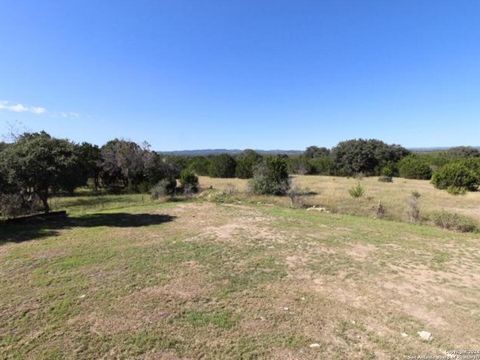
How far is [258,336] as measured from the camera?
4043 mm

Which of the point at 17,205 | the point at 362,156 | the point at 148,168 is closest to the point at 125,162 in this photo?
the point at 148,168

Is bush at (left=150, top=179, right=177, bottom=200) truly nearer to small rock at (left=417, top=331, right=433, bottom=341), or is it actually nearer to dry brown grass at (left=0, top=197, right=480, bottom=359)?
dry brown grass at (left=0, top=197, right=480, bottom=359)

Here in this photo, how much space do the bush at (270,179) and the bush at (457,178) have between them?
15.2 metres

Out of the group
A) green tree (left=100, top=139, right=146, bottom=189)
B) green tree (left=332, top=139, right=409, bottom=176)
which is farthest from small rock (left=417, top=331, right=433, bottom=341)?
green tree (left=332, top=139, right=409, bottom=176)

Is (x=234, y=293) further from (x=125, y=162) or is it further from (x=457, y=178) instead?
(x=457, y=178)

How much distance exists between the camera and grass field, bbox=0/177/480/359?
3889 mm

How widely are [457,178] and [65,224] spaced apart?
28.3 meters

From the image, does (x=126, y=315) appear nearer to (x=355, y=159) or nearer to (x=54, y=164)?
(x=54, y=164)

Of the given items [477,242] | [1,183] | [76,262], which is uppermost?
[1,183]

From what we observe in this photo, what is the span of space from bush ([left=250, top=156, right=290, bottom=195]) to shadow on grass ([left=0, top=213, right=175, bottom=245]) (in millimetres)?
8469

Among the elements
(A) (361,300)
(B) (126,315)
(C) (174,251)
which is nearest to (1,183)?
(C) (174,251)

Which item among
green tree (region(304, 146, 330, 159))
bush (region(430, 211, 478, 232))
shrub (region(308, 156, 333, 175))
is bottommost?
bush (region(430, 211, 478, 232))

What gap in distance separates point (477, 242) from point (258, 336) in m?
8.43

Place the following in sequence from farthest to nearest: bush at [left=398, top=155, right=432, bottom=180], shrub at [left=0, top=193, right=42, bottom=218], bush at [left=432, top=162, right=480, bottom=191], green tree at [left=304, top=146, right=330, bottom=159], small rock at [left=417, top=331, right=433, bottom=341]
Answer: green tree at [left=304, top=146, right=330, bottom=159], bush at [left=398, top=155, right=432, bottom=180], bush at [left=432, top=162, right=480, bottom=191], shrub at [left=0, top=193, right=42, bottom=218], small rock at [left=417, top=331, right=433, bottom=341]
